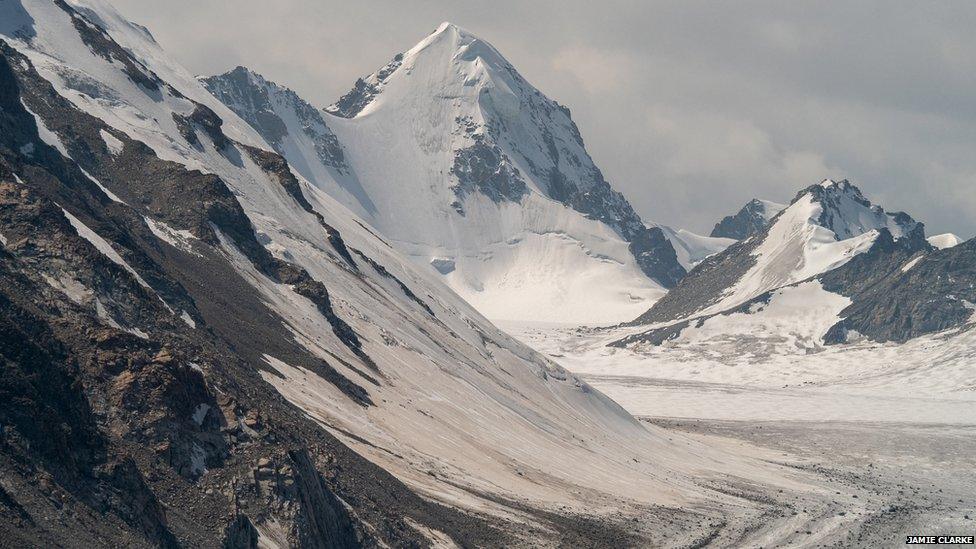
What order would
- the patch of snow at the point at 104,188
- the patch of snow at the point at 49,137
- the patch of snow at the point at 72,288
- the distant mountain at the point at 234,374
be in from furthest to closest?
the patch of snow at the point at 49,137
the patch of snow at the point at 104,188
the patch of snow at the point at 72,288
the distant mountain at the point at 234,374

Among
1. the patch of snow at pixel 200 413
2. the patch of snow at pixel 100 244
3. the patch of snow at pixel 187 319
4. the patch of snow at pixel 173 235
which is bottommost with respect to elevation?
the patch of snow at pixel 200 413

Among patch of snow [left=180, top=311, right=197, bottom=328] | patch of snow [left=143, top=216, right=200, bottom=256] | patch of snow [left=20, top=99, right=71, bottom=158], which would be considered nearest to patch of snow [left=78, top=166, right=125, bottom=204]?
patch of snow [left=20, top=99, right=71, bottom=158]

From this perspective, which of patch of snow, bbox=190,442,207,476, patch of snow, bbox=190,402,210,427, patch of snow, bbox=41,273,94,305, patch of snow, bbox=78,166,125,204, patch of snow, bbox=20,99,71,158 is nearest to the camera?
patch of snow, bbox=190,442,207,476

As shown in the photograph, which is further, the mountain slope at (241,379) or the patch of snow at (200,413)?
the patch of snow at (200,413)

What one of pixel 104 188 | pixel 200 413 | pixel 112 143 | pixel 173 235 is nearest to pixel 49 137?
pixel 104 188

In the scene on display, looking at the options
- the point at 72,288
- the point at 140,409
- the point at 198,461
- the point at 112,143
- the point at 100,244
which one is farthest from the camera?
the point at 112,143

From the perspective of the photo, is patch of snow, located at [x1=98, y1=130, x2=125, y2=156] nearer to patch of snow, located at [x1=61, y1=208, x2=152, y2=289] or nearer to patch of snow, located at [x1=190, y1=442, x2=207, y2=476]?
patch of snow, located at [x1=61, y1=208, x2=152, y2=289]

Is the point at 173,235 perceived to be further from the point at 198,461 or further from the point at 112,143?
the point at 198,461

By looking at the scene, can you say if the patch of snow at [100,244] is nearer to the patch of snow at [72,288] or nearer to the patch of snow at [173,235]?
the patch of snow at [72,288]

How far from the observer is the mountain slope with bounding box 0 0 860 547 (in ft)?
163

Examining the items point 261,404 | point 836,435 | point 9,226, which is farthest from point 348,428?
point 836,435

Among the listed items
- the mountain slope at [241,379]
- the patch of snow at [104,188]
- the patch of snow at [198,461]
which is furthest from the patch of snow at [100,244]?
the patch of snow at [104,188]

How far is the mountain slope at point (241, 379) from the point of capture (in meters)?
49.8

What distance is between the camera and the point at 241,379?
7344 cm
